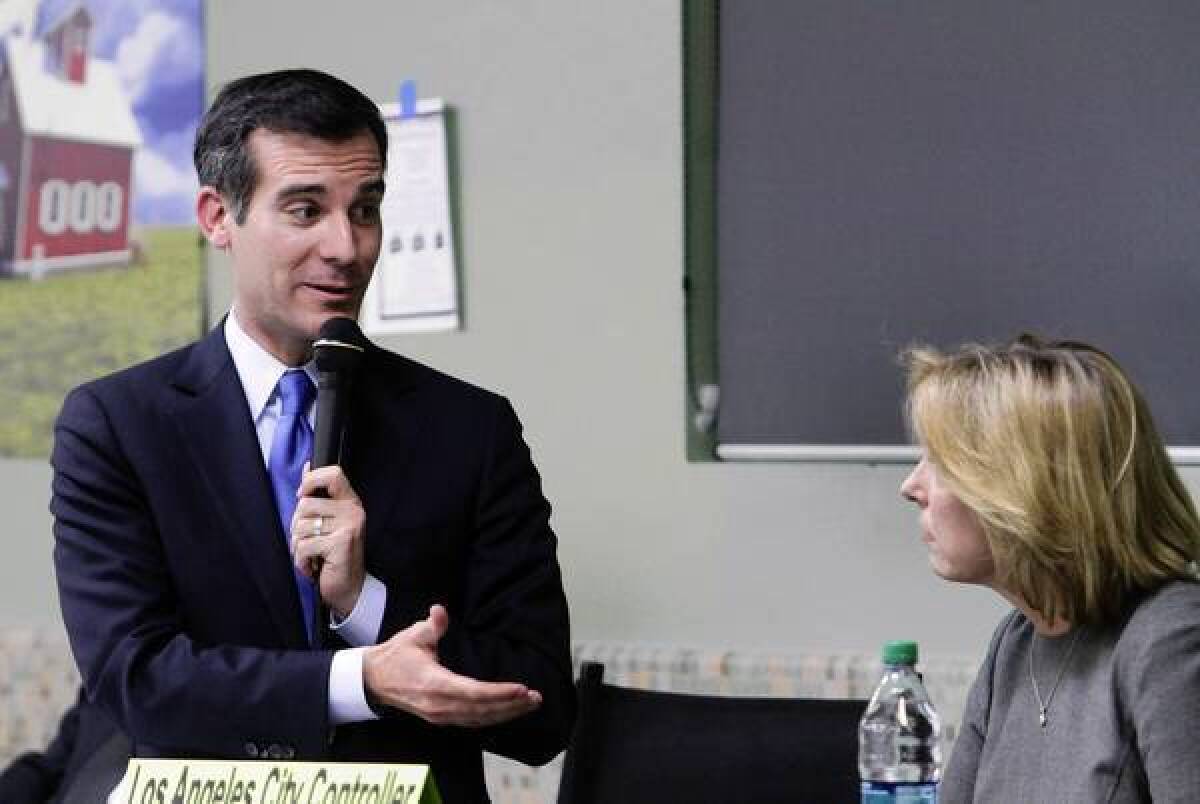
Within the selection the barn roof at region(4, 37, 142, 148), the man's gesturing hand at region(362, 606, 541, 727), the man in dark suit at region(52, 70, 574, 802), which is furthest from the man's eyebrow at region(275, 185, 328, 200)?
the barn roof at region(4, 37, 142, 148)

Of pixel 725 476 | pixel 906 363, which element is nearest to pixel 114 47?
pixel 725 476

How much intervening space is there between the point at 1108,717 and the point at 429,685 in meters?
0.72

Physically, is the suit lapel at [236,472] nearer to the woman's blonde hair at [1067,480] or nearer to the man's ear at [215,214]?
the man's ear at [215,214]

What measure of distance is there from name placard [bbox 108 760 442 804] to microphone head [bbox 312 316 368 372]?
1.53 feet

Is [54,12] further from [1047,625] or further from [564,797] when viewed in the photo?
[1047,625]

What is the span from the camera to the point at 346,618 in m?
2.33

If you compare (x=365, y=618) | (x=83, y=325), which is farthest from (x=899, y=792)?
(x=83, y=325)

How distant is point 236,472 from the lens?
7.84ft

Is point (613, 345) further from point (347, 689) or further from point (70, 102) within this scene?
point (347, 689)

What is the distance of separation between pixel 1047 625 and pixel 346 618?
31.2 inches

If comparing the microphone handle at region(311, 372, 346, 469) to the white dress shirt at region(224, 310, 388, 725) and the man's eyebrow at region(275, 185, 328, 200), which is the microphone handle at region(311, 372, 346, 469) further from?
the man's eyebrow at region(275, 185, 328, 200)

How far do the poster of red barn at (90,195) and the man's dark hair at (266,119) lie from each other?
5.62ft

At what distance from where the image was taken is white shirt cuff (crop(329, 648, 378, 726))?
223cm

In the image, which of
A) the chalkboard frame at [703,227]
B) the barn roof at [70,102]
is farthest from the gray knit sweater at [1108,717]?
the barn roof at [70,102]
